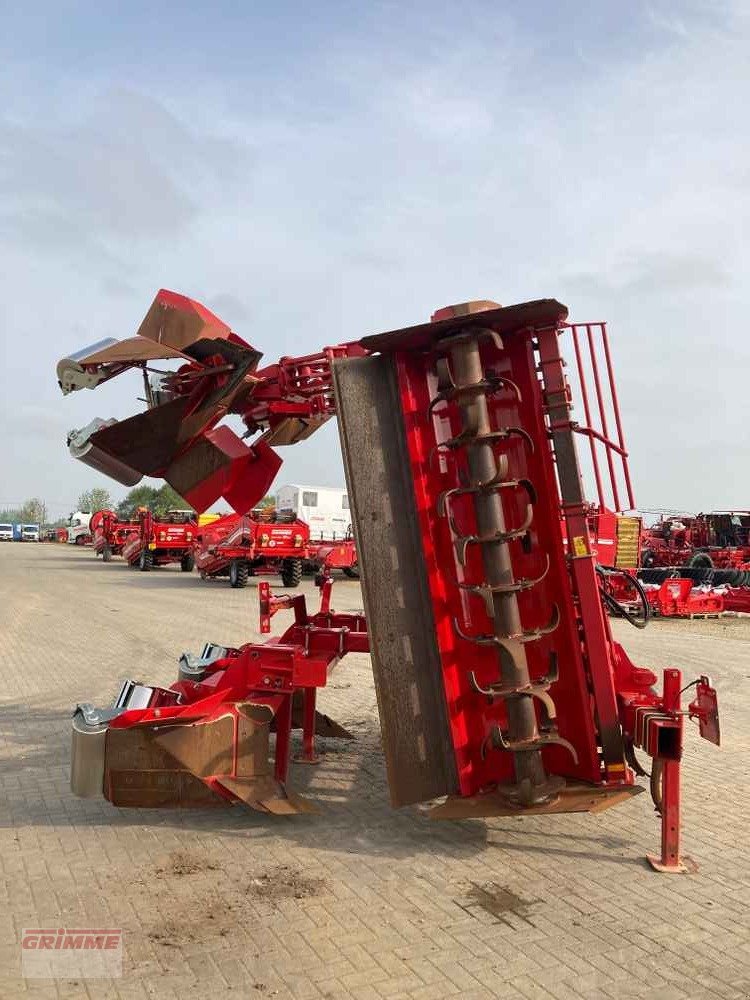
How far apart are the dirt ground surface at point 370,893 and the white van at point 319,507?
29.3 meters

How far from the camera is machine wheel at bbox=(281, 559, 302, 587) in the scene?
21500 millimetres

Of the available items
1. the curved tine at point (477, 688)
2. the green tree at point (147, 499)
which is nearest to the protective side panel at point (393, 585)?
the curved tine at point (477, 688)

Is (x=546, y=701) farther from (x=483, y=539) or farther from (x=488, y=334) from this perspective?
(x=488, y=334)

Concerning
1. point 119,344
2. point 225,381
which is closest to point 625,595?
point 225,381

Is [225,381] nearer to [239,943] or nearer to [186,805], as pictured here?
[186,805]

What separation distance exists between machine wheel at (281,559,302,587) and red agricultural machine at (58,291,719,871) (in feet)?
55.3

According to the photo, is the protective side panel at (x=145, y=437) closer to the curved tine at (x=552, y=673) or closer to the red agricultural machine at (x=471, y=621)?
the red agricultural machine at (x=471, y=621)

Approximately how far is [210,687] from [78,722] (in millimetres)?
888

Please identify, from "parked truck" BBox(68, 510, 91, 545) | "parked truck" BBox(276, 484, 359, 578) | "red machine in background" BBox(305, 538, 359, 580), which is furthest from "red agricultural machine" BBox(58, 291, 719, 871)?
"parked truck" BBox(68, 510, 91, 545)

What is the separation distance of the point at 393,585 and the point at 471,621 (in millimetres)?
463

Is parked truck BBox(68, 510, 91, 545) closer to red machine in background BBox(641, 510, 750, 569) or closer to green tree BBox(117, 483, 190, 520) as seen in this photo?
green tree BBox(117, 483, 190, 520)

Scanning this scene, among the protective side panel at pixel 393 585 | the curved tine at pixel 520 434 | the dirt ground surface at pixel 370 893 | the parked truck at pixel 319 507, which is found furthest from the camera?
the parked truck at pixel 319 507

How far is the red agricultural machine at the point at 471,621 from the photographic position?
4.07 meters

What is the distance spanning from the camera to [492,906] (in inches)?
145
